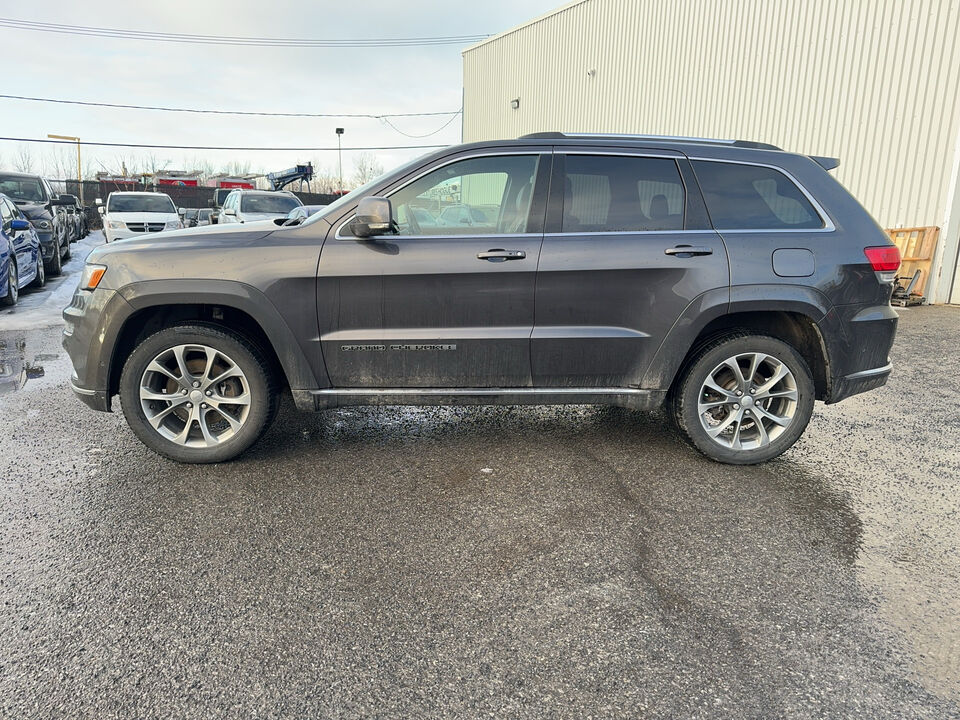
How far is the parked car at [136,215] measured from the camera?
16094mm

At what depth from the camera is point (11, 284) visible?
956 cm

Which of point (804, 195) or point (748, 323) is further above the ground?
point (804, 195)

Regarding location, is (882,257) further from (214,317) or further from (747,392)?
(214,317)

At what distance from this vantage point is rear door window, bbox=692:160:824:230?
3.86 meters

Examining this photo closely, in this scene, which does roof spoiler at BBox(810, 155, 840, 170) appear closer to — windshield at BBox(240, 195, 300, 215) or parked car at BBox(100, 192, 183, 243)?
windshield at BBox(240, 195, 300, 215)

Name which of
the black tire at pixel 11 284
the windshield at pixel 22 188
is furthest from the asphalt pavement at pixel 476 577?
the windshield at pixel 22 188

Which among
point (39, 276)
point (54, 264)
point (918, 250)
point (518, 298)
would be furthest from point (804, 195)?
point (54, 264)

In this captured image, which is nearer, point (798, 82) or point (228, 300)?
point (228, 300)

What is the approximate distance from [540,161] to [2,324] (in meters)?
8.05

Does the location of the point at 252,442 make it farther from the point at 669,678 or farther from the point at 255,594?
the point at 669,678

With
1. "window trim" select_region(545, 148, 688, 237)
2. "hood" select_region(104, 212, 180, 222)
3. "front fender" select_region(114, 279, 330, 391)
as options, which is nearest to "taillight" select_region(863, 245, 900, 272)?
"window trim" select_region(545, 148, 688, 237)

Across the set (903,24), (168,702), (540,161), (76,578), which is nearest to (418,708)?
(168,702)

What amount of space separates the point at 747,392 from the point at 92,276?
12.7 ft

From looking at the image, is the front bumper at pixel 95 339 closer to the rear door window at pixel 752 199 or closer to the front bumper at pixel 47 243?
the rear door window at pixel 752 199
